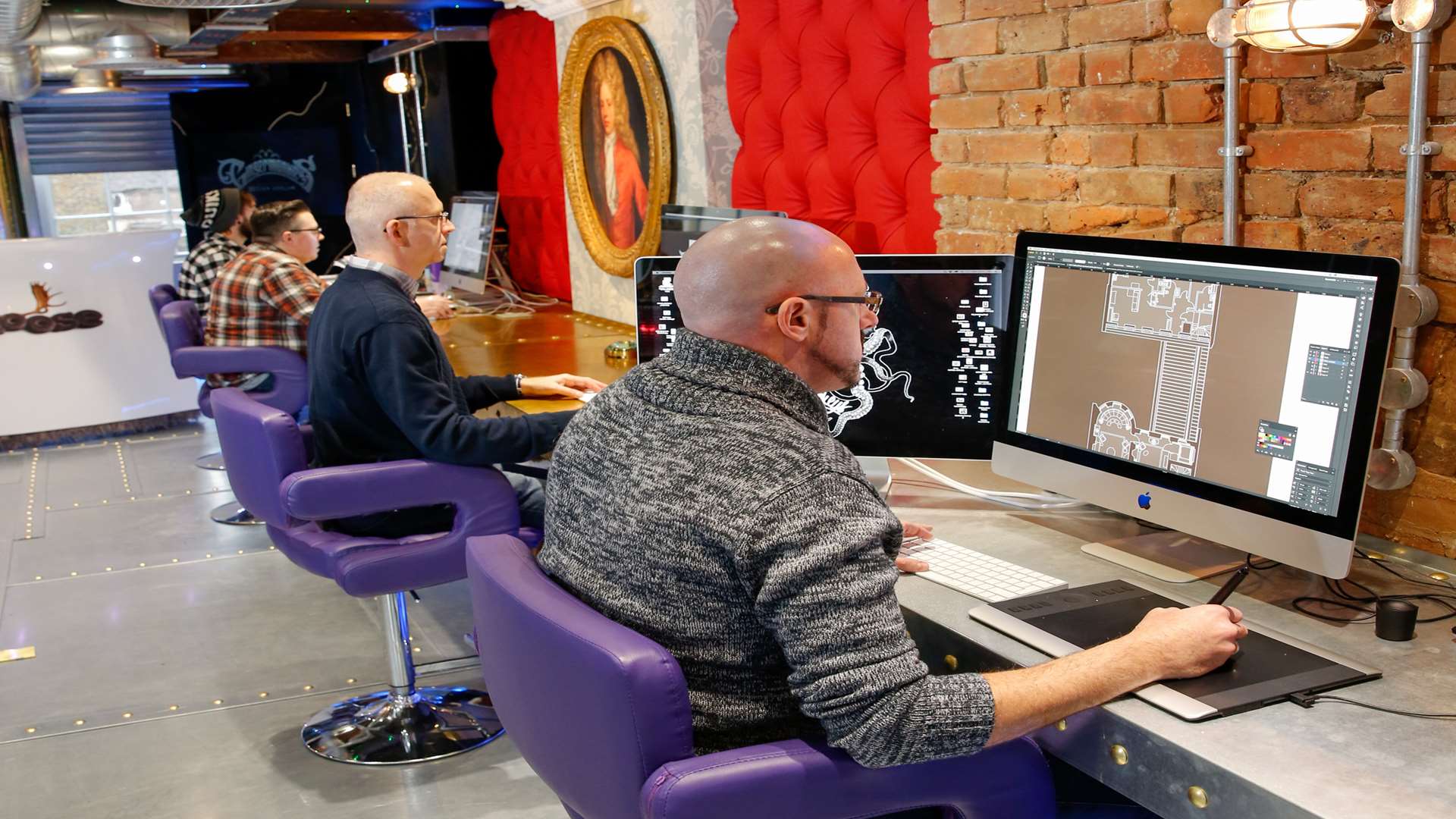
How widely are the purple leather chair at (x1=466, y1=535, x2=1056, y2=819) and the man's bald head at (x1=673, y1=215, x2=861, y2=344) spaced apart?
1.17 ft

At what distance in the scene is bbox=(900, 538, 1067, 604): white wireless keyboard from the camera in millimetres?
1784

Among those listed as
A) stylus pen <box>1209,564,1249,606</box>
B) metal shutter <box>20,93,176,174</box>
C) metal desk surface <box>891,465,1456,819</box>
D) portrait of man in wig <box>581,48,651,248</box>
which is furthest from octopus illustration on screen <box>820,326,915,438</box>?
metal shutter <box>20,93,176,174</box>

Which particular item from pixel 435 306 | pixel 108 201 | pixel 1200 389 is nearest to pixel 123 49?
pixel 435 306

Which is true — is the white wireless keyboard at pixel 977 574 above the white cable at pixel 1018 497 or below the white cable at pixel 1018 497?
above

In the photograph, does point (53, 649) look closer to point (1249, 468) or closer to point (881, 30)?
point (881, 30)

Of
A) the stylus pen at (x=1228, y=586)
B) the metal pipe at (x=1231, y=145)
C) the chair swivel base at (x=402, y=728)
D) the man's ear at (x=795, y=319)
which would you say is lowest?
the chair swivel base at (x=402, y=728)

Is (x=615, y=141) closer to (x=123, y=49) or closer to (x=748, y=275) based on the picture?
(x=748, y=275)

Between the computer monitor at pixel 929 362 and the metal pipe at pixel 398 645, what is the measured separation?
3.81 feet

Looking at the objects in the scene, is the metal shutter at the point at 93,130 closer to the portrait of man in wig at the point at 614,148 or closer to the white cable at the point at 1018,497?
the portrait of man in wig at the point at 614,148

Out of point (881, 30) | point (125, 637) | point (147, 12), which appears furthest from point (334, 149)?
point (881, 30)

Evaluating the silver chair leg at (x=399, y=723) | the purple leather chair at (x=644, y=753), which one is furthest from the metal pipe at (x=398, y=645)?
the purple leather chair at (x=644, y=753)

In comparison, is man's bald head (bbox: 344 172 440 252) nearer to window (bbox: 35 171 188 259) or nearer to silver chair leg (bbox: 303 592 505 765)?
silver chair leg (bbox: 303 592 505 765)

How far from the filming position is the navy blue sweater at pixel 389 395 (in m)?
2.68

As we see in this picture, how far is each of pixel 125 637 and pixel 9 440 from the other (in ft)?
10.2
